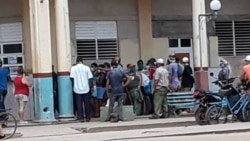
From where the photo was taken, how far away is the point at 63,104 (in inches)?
788

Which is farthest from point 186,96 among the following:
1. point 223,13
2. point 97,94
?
point 223,13

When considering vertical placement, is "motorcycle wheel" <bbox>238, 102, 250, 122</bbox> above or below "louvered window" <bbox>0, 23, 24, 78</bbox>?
below

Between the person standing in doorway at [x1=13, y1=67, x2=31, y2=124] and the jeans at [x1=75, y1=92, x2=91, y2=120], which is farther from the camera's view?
the jeans at [x1=75, y1=92, x2=91, y2=120]

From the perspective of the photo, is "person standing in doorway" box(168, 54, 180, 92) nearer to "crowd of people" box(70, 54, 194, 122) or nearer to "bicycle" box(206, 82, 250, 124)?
"crowd of people" box(70, 54, 194, 122)

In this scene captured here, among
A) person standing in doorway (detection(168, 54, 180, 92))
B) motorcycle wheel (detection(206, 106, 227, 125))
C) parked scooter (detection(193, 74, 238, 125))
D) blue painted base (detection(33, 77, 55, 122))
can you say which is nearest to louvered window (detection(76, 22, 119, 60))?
person standing in doorway (detection(168, 54, 180, 92))

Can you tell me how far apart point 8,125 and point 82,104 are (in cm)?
359

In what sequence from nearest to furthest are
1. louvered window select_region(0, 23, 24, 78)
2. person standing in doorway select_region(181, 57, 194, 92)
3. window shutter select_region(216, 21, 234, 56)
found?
person standing in doorway select_region(181, 57, 194, 92)
louvered window select_region(0, 23, 24, 78)
window shutter select_region(216, 21, 234, 56)

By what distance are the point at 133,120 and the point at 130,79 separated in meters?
1.37

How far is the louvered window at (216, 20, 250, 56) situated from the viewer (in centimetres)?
2650

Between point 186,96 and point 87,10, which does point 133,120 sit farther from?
point 87,10

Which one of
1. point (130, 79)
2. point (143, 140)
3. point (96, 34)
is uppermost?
point (96, 34)

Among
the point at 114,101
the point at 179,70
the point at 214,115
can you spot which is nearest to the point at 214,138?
the point at 214,115

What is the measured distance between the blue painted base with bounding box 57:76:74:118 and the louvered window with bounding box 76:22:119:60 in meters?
4.59

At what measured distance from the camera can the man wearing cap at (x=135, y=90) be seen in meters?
20.4
